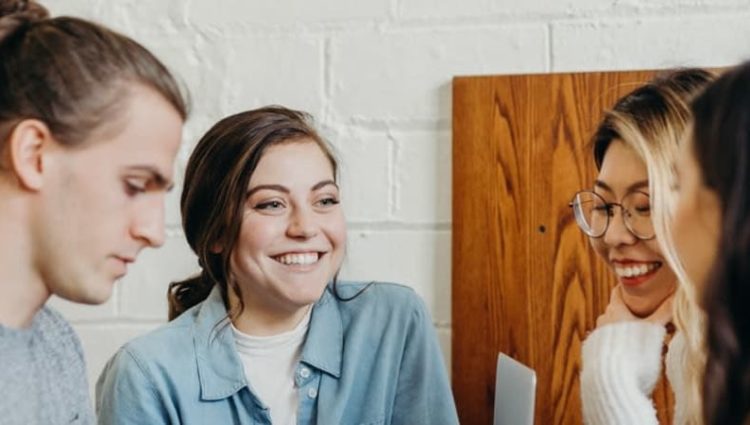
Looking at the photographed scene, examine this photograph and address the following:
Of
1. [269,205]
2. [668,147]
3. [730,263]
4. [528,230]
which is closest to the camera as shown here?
[730,263]

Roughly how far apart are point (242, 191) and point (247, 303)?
0.14 metres

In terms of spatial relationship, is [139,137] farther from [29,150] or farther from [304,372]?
[304,372]

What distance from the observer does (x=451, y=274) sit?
1.18 m

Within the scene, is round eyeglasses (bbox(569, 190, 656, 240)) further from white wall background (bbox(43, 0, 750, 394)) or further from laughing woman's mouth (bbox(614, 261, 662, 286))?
white wall background (bbox(43, 0, 750, 394))

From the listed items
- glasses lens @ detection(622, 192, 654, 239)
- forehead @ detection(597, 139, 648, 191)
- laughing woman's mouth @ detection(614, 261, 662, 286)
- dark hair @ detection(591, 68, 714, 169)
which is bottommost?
laughing woman's mouth @ detection(614, 261, 662, 286)

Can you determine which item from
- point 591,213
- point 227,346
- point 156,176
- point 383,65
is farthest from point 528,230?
point 156,176

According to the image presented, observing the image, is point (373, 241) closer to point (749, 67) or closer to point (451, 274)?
point (451, 274)

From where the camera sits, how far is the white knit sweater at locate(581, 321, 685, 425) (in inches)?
35.0

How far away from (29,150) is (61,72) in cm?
6

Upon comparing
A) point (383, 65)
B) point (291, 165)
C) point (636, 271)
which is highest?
point (383, 65)

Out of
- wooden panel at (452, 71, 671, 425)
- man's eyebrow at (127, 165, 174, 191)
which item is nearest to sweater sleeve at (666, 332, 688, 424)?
wooden panel at (452, 71, 671, 425)

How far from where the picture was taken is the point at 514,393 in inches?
36.9

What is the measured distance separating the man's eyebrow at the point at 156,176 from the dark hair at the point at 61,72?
4 centimetres

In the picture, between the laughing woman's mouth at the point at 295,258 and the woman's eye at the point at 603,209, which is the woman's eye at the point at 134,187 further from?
the woman's eye at the point at 603,209
